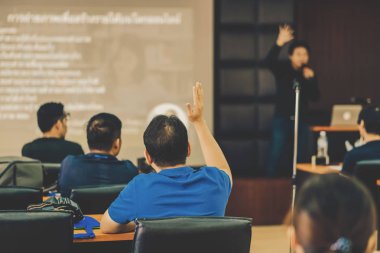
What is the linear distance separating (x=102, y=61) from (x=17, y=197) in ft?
12.8

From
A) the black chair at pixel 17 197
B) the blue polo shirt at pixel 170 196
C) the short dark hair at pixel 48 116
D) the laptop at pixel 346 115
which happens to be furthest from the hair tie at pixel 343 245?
the laptop at pixel 346 115

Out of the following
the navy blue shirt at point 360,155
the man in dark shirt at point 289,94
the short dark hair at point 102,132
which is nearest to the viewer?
the short dark hair at point 102,132

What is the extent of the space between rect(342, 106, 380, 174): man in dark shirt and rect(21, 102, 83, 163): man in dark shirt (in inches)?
71.4

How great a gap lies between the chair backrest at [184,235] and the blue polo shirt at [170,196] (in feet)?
0.90

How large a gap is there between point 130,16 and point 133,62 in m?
0.47

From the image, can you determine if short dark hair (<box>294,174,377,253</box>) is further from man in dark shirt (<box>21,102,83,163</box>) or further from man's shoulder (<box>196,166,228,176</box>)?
man in dark shirt (<box>21,102,83,163</box>)

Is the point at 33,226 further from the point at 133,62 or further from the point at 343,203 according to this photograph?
the point at 133,62

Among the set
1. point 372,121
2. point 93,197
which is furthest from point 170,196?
point 372,121

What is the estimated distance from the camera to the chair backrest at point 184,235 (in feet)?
6.32

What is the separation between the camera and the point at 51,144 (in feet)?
14.8

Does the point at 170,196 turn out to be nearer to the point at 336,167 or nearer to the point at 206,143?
the point at 206,143

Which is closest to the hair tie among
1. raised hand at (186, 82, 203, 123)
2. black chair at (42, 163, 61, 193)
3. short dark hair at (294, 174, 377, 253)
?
short dark hair at (294, 174, 377, 253)

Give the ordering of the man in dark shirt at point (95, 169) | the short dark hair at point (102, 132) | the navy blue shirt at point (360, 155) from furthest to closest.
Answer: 1. the navy blue shirt at point (360, 155)
2. the short dark hair at point (102, 132)
3. the man in dark shirt at point (95, 169)

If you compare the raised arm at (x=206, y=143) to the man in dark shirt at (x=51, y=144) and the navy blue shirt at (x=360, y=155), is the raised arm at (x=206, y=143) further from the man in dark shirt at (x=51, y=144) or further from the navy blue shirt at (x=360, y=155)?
the man in dark shirt at (x=51, y=144)
